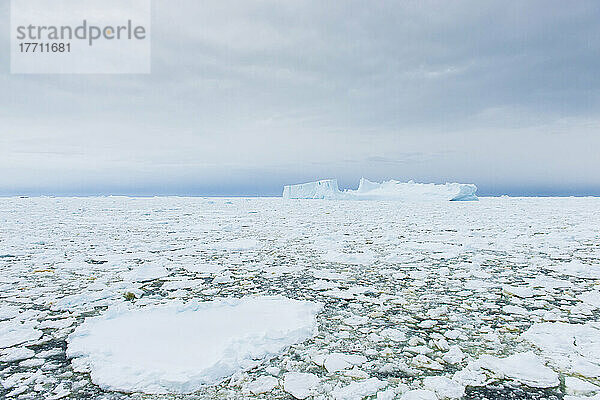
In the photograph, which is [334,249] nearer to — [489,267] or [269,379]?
[489,267]

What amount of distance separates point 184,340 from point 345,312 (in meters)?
1.13

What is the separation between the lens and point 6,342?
2.02 metres

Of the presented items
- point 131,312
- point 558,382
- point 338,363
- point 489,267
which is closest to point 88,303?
point 131,312

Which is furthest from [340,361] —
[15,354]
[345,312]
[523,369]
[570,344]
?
[15,354]

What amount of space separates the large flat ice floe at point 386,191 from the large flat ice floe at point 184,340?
27484 mm

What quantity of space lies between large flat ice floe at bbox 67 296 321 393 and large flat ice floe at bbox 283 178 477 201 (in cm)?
2748

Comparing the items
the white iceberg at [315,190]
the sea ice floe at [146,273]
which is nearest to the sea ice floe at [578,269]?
the sea ice floe at [146,273]

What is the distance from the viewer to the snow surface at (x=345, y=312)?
1.61 meters

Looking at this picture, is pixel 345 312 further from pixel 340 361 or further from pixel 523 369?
pixel 523 369

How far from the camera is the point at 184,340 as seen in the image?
212cm

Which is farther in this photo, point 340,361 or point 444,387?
point 340,361

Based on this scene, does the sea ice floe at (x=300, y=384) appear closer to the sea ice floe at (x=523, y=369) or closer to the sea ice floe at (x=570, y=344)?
the sea ice floe at (x=523, y=369)

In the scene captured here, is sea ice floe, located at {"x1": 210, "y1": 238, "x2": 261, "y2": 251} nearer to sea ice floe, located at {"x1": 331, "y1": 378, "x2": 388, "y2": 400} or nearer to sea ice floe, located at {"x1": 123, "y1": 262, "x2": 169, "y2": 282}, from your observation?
sea ice floe, located at {"x1": 123, "y1": 262, "x2": 169, "y2": 282}

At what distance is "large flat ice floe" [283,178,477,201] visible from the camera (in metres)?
27.8
